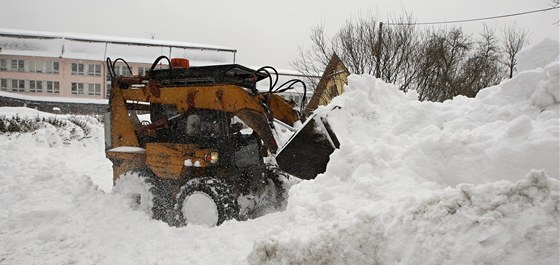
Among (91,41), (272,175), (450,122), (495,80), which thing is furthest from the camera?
(91,41)

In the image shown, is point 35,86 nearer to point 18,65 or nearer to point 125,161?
point 18,65

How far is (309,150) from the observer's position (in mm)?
4234

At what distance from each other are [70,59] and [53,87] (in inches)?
168

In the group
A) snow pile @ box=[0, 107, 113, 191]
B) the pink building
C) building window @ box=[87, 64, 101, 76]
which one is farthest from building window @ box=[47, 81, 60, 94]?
snow pile @ box=[0, 107, 113, 191]

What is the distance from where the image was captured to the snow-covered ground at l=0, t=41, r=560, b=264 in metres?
2.20

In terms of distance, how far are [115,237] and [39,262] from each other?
83 cm

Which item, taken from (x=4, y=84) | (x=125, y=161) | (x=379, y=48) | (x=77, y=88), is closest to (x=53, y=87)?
(x=77, y=88)

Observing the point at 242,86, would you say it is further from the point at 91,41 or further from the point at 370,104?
the point at 91,41

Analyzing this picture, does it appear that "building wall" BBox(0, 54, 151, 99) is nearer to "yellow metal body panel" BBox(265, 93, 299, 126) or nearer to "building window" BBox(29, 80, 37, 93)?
"building window" BBox(29, 80, 37, 93)

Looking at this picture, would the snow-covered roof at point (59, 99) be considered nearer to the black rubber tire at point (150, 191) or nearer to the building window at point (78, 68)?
the building window at point (78, 68)

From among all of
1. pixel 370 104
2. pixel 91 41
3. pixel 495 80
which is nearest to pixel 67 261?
pixel 370 104

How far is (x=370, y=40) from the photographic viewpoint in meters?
12.7

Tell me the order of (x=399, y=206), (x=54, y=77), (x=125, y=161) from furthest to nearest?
(x=54, y=77), (x=125, y=161), (x=399, y=206)

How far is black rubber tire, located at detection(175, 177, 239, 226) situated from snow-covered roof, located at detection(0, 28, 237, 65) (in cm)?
3660
